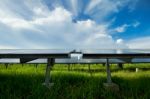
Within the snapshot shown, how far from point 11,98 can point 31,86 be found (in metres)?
0.65

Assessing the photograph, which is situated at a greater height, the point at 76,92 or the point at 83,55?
the point at 83,55

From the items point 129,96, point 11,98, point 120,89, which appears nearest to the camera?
point 11,98

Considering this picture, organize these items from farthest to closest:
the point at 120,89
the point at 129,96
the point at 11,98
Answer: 1. the point at 120,89
2. the point at 129,96
3. the point at 11,98

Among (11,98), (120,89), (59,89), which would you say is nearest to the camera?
(11,98)

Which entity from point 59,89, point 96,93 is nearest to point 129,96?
point 96,93

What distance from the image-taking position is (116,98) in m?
3.64

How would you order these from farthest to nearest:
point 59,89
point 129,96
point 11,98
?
point 59,89 < point 129,96 < point 11,98

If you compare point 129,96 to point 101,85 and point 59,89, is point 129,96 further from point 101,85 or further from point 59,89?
point 59,89

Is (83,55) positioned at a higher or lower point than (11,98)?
Answer: higher

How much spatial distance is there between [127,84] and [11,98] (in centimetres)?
237

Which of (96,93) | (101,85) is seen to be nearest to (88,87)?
(96,93)

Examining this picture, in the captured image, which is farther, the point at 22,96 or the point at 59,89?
the point at 59,89

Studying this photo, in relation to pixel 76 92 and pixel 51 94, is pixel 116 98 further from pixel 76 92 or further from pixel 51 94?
pixel 51 94

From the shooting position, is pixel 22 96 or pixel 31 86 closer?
pixel 22 96
